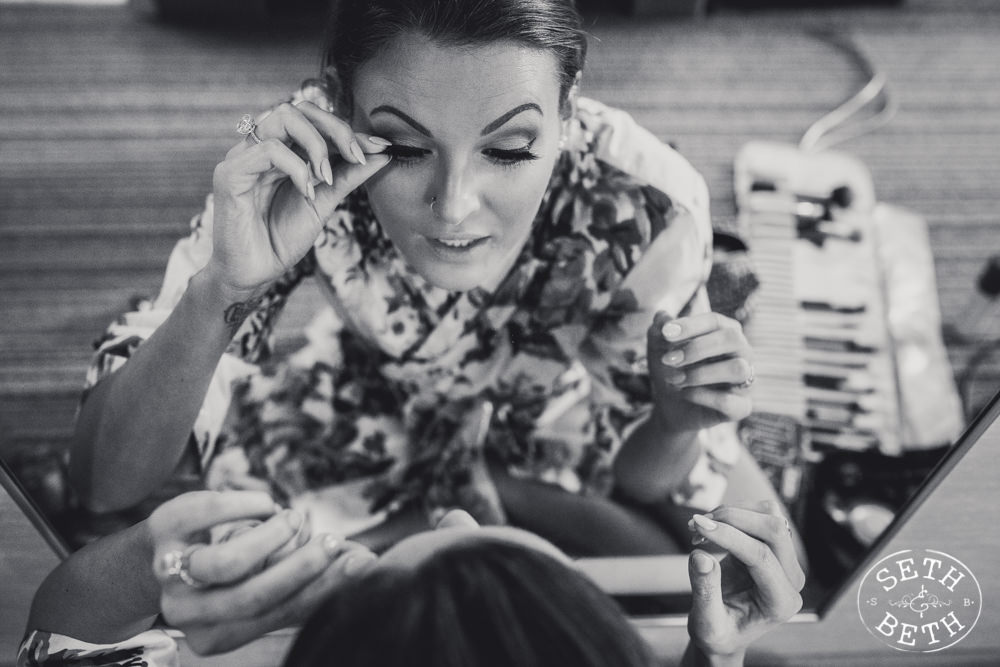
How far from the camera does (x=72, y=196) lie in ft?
5.50

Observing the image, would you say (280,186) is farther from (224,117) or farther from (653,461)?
(224,117)

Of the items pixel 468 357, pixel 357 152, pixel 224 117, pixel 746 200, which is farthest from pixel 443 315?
pixel 224 117

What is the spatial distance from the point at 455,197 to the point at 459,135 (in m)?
0.05

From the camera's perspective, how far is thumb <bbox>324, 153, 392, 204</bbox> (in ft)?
2.09

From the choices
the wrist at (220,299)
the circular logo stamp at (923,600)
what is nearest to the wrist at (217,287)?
the wrist at (220,299)

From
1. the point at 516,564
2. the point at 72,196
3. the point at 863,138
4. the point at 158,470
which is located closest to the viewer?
the point at 516,564

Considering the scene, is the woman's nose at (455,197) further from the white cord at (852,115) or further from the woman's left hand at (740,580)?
the white cord at (852,115)

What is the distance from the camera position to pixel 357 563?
50 cm

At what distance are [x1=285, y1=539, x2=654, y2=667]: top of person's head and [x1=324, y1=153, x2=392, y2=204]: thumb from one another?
12.4 inches

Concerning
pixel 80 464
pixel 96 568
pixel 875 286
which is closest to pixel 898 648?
pixel 96 568

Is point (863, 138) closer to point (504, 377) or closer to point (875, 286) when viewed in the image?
point (875, 286)

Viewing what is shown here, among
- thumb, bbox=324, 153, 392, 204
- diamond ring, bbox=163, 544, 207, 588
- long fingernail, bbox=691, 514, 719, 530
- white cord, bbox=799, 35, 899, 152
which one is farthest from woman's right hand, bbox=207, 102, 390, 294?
white cord, bbox=799, 35, 899, 152

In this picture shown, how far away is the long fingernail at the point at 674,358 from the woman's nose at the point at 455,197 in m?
0.19

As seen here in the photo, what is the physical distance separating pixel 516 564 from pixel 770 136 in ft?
5.03
